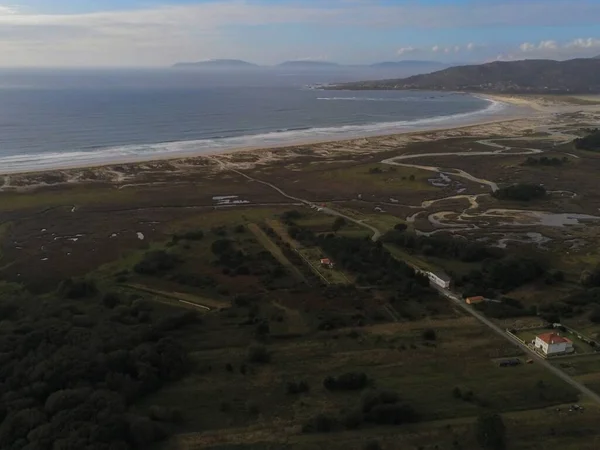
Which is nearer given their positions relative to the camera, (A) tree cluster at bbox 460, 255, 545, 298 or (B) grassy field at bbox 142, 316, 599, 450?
(B) grassy field at bbox 142, 316, 599, 450

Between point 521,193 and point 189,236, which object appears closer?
point 189,236

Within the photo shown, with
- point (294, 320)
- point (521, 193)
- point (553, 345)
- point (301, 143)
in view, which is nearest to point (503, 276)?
point (553, 345)

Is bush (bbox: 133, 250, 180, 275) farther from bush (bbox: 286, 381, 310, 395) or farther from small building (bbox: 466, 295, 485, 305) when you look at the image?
small building (bbox: 466, 295, 485, 305)

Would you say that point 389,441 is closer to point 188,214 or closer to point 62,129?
point 188,214

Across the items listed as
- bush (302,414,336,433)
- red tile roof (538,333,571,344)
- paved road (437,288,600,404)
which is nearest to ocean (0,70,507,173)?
paved road (437,288,600,404)

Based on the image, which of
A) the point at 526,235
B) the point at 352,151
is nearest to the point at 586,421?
the point at 526,235

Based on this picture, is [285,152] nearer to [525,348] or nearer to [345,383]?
[525,348]
